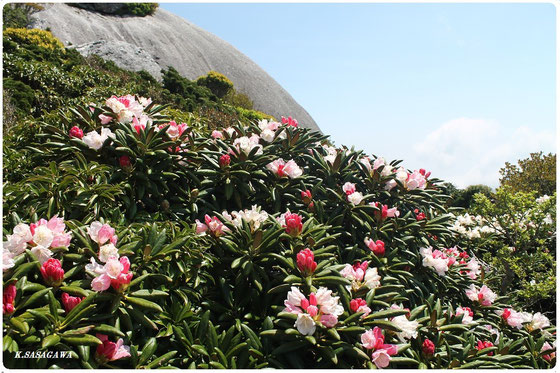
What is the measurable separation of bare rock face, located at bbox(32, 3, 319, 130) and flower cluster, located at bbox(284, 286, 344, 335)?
2119 cm

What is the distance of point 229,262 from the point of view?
7.41 ft

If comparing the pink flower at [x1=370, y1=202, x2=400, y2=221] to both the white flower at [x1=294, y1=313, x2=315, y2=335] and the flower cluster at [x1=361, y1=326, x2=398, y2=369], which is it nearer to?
the flower cluster at [x1=361, y1=326, x2=398, y2=369]

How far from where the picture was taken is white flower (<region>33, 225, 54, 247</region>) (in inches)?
71.0

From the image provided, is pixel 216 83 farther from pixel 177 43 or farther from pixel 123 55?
pixel 123 55

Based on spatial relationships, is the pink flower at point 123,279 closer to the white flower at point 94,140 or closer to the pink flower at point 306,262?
the pink flower at point 306,262

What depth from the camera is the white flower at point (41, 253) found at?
176 centimetres

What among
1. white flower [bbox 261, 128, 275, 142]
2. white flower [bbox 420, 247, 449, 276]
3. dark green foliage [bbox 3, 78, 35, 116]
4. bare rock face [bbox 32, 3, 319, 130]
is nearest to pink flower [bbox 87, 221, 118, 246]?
white flower [bbox 261, 128, 275, 142]

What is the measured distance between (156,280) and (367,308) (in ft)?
3.40

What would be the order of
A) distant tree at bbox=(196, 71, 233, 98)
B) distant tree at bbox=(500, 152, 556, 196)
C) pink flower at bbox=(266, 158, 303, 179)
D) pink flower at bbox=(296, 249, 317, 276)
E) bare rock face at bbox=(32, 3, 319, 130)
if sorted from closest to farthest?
pink flower at bbox=(296, 249, 317, 276)
pink flower at bbox=(266, 158, 303, 179)
distant tree at bbox=(500, 152, 556, 196)
distant tree at bbox=(196, 71, 233, 98)
bare rock face at bbox=(32, 3, 319, 130)

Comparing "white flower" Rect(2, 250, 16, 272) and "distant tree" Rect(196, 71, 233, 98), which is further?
"distant tree" Rect(196, 71, 233, 98)

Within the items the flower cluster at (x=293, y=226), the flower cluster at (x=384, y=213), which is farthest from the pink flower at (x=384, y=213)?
the flower cluster at (x=293, y=226)

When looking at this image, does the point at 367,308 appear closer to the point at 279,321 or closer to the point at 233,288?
the point at 279,321

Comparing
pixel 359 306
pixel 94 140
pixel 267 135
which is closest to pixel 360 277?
pixel 359 306

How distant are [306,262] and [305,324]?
32cm
